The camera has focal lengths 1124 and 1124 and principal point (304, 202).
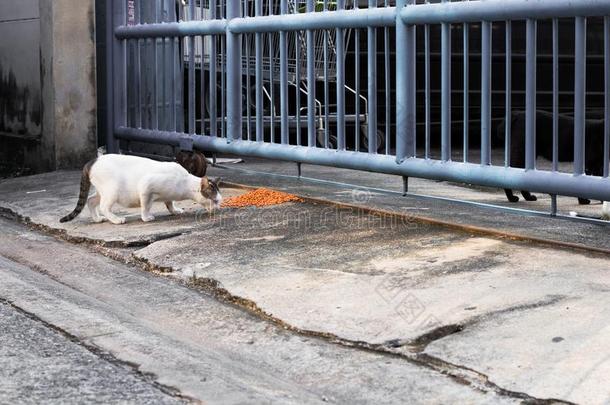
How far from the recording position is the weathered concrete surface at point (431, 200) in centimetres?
641

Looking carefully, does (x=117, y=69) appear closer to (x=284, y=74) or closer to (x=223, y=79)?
(x=223, y=79)

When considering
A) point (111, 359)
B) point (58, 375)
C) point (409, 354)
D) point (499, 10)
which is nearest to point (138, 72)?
point (499, 10)

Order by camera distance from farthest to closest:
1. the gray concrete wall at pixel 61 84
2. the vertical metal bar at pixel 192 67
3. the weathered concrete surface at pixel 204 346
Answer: the gray concrete wall at pixel 61 84 → the vertical metal bar at pixel 192 67 → the weathered concrete surface at pixel 204 346

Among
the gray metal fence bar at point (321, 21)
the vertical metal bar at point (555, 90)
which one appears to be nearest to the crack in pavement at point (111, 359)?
the vertical metal bar at point (555, 90)

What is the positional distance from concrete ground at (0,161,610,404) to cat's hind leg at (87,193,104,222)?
110 millimetres

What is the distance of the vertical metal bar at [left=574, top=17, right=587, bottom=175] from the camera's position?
18.9ft

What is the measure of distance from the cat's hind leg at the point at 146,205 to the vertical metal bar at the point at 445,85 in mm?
1896

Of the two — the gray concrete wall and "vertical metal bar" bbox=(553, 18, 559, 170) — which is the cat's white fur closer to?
"vertical metal bar" bbox=(553, 18, 559, 170)

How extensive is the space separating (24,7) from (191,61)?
7.48 feet

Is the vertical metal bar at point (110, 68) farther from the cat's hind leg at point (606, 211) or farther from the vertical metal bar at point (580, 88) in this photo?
the vertical metal bar at point (580, 88)

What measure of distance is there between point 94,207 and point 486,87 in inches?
107

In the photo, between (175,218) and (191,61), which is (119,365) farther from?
(191,61)

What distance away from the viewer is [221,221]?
278 inches

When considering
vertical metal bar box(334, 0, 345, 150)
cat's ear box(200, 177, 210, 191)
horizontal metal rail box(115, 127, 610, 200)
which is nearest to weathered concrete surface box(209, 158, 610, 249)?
horizontal metal rail box(115, 127, 610, 200)
